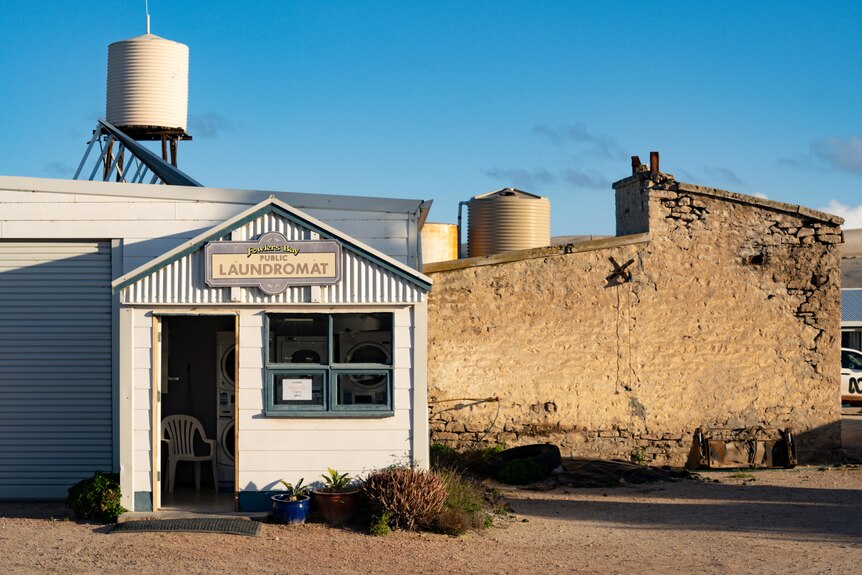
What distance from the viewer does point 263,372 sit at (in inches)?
463

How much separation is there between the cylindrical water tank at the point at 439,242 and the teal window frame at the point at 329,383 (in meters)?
7.69

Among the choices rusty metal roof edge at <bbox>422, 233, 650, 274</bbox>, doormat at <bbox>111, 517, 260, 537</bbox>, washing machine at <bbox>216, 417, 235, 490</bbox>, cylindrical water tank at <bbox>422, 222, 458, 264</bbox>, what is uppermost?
cylindrical water tank at <bbox>422, 222, 458, 264</bbox>

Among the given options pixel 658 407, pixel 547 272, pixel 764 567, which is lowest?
pixel 764 567

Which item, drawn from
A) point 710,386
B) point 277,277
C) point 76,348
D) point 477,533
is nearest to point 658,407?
point 710,386

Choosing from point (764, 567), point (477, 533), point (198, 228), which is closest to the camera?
point (764, 567)

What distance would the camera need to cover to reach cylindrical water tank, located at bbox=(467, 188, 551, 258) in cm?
1950

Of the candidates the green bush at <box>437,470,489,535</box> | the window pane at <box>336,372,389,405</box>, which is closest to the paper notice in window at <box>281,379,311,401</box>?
the window pane at <box>336,372,389,405</box>

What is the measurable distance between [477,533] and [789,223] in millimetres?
8930

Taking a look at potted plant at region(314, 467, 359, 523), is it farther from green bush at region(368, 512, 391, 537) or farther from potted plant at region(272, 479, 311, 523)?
green bush at region(368, 512, 391, 537)

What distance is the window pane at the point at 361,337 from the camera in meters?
11.9

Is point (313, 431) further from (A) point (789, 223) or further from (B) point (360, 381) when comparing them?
(A) point (789, 223)

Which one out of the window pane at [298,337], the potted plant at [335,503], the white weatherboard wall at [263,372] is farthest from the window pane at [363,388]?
the potted plant at [335,503]

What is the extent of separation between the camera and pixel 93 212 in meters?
13.2

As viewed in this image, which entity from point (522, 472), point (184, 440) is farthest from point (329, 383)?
point (522, 472)
